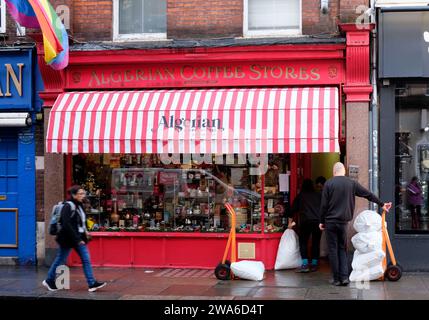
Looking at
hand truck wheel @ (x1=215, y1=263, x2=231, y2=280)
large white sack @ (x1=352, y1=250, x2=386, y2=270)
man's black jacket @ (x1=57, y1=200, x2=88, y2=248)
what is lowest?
hand truck wheel @ (x1=215, y1=263, x2=231, y2=280)

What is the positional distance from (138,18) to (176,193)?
3376mm

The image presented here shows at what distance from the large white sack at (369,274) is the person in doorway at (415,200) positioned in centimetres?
155

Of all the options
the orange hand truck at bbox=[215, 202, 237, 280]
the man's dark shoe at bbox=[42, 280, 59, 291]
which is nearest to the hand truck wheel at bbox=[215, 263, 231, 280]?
the orange hand truck at bbox=[215, 202, 237, 280]

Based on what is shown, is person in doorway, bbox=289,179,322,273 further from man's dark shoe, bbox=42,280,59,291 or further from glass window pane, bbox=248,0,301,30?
man's dark shoe, bbox=42,280,59,291

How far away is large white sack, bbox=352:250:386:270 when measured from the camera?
10906mm

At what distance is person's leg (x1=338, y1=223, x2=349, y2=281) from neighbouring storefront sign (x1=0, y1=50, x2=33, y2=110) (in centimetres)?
618

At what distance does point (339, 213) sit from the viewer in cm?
1079

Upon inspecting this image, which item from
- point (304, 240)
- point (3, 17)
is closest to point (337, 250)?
point (304, 240)

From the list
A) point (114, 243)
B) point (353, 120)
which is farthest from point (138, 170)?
point (353, 120)

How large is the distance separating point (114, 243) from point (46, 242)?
127cm

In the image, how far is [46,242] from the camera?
42.2ft

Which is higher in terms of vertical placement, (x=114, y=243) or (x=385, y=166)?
(x=385, y=166)

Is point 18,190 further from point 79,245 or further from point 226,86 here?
point 226,86

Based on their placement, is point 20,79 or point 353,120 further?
point 20,79
